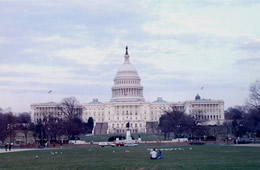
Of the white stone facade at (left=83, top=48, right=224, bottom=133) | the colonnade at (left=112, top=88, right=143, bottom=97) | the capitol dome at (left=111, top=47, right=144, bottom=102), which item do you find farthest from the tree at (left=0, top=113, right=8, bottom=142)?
the colonnade at (left=112, top=88, right=143, bottom=97)

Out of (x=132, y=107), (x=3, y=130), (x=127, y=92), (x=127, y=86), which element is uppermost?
(x=127, y=86)

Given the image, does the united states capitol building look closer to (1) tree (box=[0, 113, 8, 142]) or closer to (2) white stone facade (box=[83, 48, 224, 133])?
(2) white stone facade (box=[83, 48, 224, 133])

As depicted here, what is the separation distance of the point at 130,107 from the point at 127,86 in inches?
346

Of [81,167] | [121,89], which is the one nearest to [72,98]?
[121,89]

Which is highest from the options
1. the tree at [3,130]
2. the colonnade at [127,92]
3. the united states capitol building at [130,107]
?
the colonnade at [127,92]

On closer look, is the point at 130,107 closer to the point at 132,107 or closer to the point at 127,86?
the point at 132,107

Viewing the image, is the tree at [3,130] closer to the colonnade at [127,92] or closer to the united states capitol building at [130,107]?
the united states capitol building at [130,107]

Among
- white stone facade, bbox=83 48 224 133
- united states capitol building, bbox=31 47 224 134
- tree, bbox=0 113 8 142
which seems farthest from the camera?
white stone facade, bbox=83 48 224 133

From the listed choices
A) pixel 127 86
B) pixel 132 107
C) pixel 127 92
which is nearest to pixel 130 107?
pixel 132 107

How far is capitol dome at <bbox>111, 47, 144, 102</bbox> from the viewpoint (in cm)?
17788

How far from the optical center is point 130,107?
172 metres

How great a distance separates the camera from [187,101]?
173375 millimetres

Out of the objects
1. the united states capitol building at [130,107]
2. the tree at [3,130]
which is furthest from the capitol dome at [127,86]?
the tree at [3,130]

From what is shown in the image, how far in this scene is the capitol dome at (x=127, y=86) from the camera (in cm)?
17788
